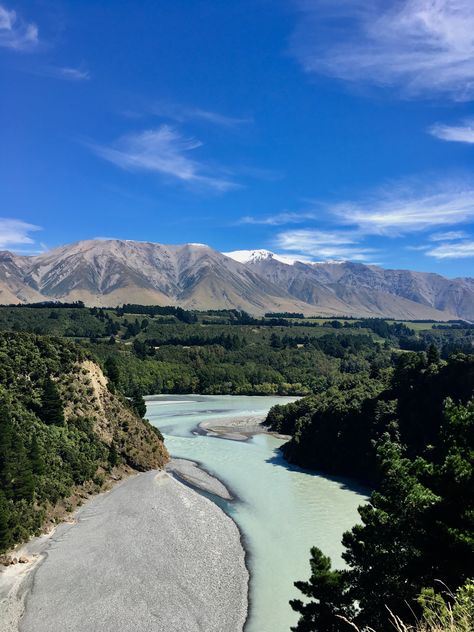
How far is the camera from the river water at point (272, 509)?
124 ft

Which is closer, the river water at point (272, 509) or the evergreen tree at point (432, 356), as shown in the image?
the river water at point (272, 509)

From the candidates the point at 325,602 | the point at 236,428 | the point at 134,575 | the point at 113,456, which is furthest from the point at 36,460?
the point at 236,428

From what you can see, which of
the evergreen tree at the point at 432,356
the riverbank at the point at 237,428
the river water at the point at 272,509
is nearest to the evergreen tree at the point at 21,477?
the river water at the point at 272,509

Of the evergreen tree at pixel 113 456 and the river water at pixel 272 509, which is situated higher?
the evergreen tree at pixel 113 456

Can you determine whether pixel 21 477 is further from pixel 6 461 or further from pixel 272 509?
pixel 272 509

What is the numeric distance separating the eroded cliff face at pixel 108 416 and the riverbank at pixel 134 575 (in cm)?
1468

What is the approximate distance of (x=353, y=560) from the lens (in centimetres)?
2652

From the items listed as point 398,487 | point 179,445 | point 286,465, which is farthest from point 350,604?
point 179,445

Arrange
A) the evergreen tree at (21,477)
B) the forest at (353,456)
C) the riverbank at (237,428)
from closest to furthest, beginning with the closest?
the forest at (353,456), the evergreen tree at (21,477), the riverbank at (237,428)

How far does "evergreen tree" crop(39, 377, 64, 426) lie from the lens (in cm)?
6062

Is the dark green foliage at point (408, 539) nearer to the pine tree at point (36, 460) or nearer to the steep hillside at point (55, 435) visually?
the steep hillside at point (55, 435)

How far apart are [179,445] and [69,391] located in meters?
31.6

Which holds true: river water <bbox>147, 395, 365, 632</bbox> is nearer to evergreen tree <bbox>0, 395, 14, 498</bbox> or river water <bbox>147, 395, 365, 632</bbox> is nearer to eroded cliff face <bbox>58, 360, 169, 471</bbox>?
eroded cliff face <bbox>58, 360, 169, 471</bbox>

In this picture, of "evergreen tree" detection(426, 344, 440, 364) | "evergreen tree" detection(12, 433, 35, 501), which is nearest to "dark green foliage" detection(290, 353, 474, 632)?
"evergreen tree" detection(12, 433, 35, 501)
